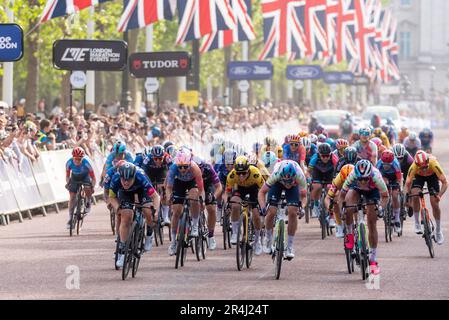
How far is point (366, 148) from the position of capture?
26859mm

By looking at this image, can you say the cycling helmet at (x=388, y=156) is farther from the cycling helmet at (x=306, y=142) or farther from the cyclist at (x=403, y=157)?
the cycling helmet at (x=306, y=142)

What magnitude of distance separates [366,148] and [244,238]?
7.47 m

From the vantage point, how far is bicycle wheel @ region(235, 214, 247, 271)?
19.6 meters

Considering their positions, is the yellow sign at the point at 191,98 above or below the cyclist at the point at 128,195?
above

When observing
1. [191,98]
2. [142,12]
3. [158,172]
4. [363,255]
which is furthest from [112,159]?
[191,98]

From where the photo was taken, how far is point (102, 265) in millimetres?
20422

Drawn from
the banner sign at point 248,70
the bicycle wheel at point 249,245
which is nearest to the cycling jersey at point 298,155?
the bicycle wheel at point 249,245

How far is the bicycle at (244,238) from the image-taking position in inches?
775

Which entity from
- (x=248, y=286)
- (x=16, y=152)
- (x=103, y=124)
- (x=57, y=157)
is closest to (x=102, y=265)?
(x=248, y=286)

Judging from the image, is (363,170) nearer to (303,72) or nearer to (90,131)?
(90,131)

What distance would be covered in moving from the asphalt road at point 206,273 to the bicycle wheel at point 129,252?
0.13 meters

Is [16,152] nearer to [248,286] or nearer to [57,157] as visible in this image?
[57,157]

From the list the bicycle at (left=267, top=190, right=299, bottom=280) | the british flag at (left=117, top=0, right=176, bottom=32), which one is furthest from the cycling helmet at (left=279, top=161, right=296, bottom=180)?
the british flag at (left=117, top=0, right=176, bottom=32)
